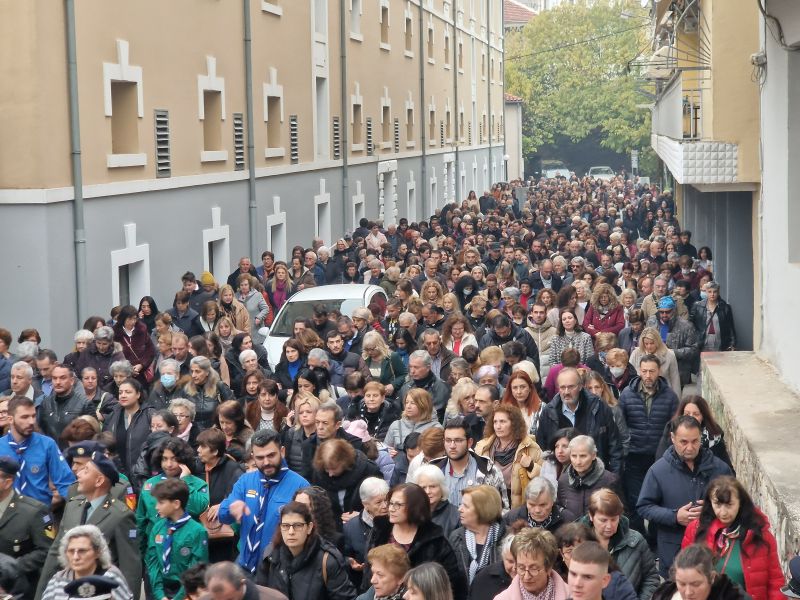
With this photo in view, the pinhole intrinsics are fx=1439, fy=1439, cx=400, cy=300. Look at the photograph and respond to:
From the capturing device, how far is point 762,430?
10.9 meters

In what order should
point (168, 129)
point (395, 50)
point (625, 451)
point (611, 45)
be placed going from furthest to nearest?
point (611, 45)
point (395, 50)
point (168, 129)
point (625, 451)

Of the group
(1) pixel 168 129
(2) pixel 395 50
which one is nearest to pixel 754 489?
(1) pixel 168 129

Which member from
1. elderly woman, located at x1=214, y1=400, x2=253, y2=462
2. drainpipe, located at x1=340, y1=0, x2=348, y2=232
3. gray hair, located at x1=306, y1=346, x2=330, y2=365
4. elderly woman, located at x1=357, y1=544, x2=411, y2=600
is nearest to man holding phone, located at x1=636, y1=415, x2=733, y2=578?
elderly woman, located at x1=357, y1=544, x2=411, y2=600

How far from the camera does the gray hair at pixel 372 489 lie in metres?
8.50

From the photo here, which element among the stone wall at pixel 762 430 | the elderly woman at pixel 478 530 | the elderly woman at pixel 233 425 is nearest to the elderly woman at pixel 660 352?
the stone wall at pixel 762 430

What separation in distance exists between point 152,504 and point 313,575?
4.83 ft

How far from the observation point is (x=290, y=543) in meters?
7.70

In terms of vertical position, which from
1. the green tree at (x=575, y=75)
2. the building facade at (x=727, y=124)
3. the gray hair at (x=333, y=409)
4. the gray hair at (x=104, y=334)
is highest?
the green tree at (x=575, y=75)

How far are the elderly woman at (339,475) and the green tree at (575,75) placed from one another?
77.2 m

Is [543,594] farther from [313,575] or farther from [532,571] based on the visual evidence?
[313,575]

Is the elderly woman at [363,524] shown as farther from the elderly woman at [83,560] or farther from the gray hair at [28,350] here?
the gray hair at [28,350]

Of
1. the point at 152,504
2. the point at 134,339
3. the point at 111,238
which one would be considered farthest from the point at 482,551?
the point at 111,238

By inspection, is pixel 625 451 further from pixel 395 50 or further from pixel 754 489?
pixel 395 50

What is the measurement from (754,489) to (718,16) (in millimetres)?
8992
